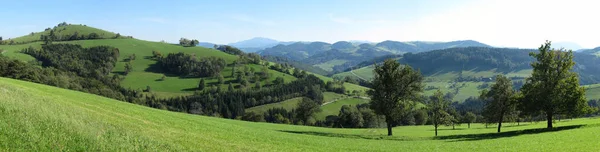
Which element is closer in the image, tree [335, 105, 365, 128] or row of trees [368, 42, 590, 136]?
row of trees [368, 42, 590, 136]

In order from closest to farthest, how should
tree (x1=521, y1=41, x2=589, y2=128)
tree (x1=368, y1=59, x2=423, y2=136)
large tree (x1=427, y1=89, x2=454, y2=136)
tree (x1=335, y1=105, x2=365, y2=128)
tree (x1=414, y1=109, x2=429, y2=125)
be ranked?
1. tree (x1=521, y1=41, x2=589, y2=128)
2. tree (x1=368, y1=59, x2=423, y2=136)
3. large tree (x1=427, y1=89, x2=454, y2=136)
4. tree (x1=335, y1=105, x2=365, y2=128)
5. tree (x1=414, y1=109, x2=429, y2=125)

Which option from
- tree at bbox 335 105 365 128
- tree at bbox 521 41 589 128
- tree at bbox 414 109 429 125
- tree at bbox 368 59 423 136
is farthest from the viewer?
tree at bbox 414 109 429 125

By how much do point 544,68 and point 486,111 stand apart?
1746cm

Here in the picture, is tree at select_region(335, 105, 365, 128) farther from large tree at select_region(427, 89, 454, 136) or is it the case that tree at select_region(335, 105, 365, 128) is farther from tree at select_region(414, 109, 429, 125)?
large tree at select_region(427, 89, 454, 136)

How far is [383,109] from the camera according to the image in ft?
201

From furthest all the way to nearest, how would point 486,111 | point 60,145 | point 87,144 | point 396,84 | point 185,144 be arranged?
point 486,111 → point 396,84 → point 185,144 → point 87,144 → point 60,145

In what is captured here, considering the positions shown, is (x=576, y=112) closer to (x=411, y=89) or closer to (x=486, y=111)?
(x=486, y=111)

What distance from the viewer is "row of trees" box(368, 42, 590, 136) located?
52.2 metres

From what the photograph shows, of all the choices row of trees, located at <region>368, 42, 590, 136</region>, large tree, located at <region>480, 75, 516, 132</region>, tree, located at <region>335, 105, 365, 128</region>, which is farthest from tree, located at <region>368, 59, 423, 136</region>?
tree, located at <region>335, 105, 365, 128</region>

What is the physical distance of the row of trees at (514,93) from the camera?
52.2 meters

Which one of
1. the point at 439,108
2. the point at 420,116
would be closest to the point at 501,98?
the point at 439,108

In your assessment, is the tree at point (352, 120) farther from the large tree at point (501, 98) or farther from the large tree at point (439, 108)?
the large tree at point (501, 98)

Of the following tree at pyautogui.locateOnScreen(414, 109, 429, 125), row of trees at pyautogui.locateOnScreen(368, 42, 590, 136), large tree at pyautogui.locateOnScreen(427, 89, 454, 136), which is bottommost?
tree at pyautogui.locateOnScreen(414, 109, 429, 125)

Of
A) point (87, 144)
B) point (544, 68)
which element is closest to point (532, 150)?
point (544, 68)
